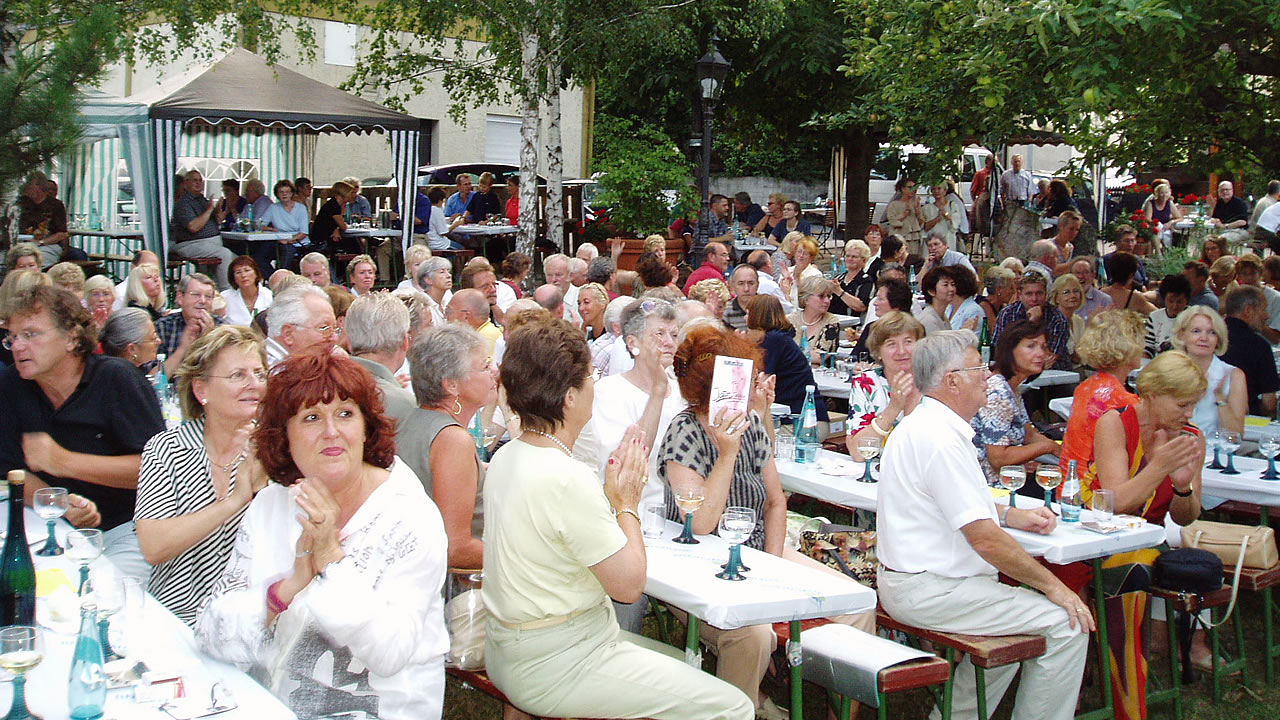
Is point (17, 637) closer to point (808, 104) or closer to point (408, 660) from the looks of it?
point (408, 660)

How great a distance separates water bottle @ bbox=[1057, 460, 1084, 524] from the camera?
4.43 meters

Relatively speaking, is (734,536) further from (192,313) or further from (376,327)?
(192,313)

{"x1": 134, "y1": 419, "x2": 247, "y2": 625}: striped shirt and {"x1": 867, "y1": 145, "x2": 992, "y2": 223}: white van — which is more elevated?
{"x1": 867, "y1": 145, "x2": 992, "y2": 223}: white van

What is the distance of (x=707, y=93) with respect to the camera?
→ 47.8ft

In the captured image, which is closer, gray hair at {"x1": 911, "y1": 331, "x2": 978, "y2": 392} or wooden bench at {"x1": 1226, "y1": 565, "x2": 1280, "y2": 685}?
gray hair at {"x1": 911, "y1": 331, "x2": 978, "y2": 392}

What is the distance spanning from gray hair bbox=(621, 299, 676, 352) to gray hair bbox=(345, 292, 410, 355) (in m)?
1.05

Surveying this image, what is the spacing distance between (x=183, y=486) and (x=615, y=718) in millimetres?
1443

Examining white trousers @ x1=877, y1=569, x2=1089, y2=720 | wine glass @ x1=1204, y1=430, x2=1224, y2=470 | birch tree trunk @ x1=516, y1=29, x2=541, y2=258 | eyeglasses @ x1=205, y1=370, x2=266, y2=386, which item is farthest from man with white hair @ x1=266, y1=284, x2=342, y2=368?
birch tree trunk @ x1=516, y1=29, x2=541, y2=258

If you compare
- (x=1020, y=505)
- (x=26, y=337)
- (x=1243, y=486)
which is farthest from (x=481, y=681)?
(x=1243, y=486)

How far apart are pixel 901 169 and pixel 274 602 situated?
18.3 m

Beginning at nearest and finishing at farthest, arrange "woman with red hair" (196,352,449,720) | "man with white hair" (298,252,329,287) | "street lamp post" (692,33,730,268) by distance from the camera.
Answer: "woman with red hair" (196,352,449,720) < "man with white hair" (298,252,329,287) < "street lamp post" (692,33,730,268)

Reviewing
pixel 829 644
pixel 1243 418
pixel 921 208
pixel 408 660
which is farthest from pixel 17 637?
pixel 921 208

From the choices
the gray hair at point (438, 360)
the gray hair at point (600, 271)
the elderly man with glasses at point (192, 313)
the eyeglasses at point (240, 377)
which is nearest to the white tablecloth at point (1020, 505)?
the gray hair at point (438, 360)

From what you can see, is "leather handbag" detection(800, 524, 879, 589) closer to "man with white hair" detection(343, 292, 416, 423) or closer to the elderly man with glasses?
"man with white hair" detection(343, 292, 416, 423)
